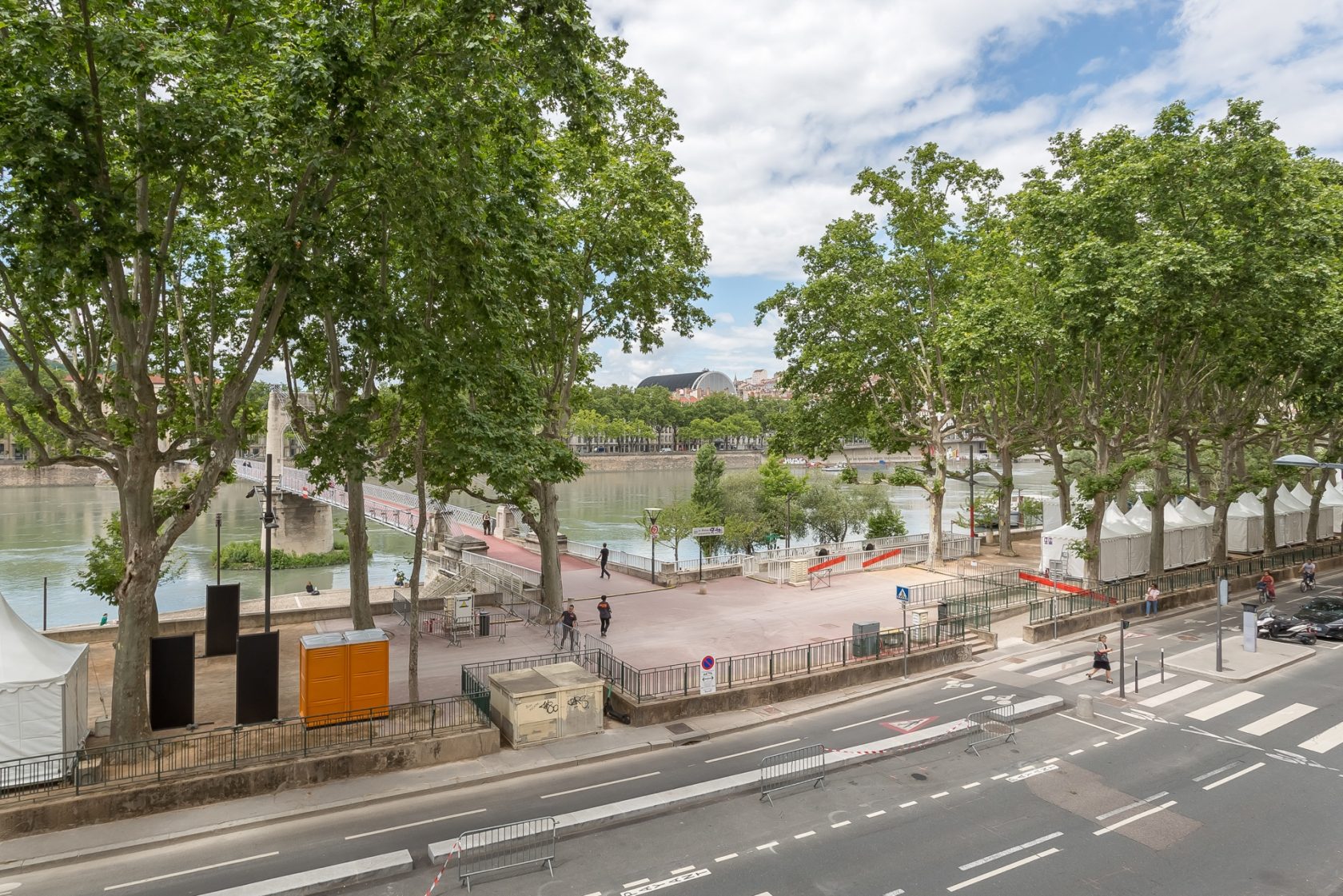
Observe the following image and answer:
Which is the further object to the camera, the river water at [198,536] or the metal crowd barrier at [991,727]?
the river water at [198,536]

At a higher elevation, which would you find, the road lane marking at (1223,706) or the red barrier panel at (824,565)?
the red barrier panel at (824,565)

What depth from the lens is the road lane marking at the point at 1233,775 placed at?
12.9m

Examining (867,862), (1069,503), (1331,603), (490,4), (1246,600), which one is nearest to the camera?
(867,862)

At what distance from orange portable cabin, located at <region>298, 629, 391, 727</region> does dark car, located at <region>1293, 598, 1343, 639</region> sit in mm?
25999

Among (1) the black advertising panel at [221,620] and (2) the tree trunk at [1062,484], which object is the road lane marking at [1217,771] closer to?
(1) the black advertising panel at [221,620]

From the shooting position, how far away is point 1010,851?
10.8 m

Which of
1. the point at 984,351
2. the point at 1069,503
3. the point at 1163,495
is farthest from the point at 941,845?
the point at 1069,503

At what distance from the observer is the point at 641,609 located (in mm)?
26500

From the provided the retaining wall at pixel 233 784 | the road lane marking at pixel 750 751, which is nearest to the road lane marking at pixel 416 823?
the retaining wall at pixel 233 784

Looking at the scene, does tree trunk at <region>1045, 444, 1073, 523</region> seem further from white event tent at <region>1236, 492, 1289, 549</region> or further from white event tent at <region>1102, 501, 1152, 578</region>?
white event tent at <region>1236, 492, 1289, 549</region>

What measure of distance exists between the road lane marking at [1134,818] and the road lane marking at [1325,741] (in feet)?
15.0

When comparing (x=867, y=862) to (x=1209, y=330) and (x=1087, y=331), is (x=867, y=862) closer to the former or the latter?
(x=1087, y=331)

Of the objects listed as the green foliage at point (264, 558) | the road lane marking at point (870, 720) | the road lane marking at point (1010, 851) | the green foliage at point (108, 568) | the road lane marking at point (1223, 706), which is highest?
the green foliage at point (108, 568)

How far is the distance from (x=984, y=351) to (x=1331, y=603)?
12.8 m
